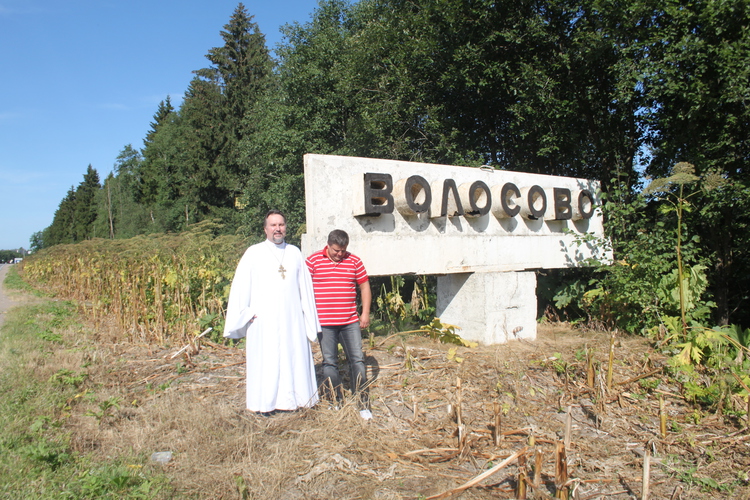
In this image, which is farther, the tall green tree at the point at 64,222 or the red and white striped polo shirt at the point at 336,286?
the tall green tree at the point at 64,222

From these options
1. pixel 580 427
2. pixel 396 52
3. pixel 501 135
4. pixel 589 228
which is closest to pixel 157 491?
pixel 580 427

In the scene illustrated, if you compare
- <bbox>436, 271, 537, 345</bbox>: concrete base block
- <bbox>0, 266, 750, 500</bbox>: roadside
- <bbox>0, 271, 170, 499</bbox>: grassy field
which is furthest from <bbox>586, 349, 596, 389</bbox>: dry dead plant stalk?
<bbox>0, 271, 170, 499</bbox>: grassy field

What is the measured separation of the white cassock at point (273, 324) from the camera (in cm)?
422

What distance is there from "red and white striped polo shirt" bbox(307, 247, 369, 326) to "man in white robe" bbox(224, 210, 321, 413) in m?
0.15

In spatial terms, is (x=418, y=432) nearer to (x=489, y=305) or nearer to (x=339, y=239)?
(x=339, y=239)

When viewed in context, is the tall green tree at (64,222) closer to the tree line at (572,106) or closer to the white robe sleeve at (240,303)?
the tree line at (572,106)

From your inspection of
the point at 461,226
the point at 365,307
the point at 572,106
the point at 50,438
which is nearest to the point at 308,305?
the point at 365,307

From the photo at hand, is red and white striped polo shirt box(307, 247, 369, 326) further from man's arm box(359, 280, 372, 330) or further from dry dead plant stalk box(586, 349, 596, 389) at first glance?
dry dead plant stalk box(586, 349, 596, 389)

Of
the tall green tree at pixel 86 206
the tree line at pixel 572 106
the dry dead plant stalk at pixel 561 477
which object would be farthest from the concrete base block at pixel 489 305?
the tall green tree at pixel 86 206

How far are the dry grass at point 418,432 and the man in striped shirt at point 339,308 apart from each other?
1.23ft

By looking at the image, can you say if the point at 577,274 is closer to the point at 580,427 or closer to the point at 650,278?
the point at 650,278

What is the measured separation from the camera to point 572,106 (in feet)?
28.1

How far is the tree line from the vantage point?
6715 millimetres

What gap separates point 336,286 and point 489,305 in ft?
9.30
